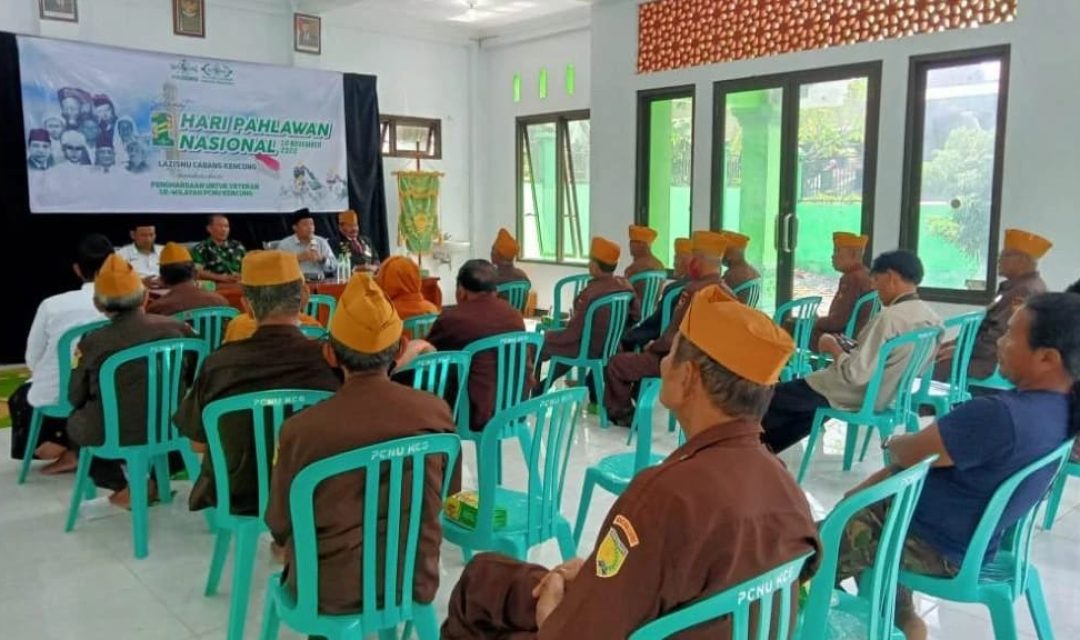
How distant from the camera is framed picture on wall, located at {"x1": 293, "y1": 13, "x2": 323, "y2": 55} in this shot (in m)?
8.15

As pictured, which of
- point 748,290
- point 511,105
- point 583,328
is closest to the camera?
point 583,328

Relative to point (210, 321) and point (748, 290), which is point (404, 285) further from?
point (748, 290)

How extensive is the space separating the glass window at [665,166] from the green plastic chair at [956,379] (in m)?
3.99

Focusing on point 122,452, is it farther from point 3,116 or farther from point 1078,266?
point 1078,266

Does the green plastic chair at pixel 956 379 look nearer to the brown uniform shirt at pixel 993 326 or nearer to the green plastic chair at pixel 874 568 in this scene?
the brown uniform shirt at pixel 993 326

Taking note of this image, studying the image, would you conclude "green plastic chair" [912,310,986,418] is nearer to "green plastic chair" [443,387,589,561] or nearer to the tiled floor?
the tiled floor

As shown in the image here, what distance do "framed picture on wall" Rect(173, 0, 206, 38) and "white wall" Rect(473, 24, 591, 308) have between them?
333 centimetres

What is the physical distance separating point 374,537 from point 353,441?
209 mm

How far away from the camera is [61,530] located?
10.7ft

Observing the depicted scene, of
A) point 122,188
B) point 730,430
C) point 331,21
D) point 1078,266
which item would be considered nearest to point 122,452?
point 730,430

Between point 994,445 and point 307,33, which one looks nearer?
point 994,445

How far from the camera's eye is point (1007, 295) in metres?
4.30

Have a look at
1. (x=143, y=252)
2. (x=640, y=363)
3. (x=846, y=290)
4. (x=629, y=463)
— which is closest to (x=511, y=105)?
(x=143, y=252)

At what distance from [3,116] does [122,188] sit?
3.12 ft
